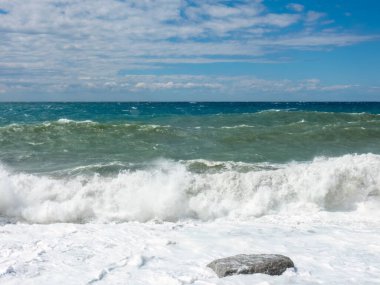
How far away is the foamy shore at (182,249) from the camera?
19.6 ft

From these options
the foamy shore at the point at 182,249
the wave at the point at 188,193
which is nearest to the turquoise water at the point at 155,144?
the wave at the point at 188,193

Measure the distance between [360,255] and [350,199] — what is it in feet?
14.9

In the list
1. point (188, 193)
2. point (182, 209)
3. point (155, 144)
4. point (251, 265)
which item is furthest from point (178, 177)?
point (155, 144)

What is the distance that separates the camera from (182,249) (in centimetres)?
724

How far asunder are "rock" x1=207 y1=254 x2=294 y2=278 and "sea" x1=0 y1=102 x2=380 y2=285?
0.41 ft

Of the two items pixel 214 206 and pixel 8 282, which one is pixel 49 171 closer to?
pixel 214 206

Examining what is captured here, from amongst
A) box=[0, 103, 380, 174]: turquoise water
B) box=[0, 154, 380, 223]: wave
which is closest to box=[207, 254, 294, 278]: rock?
box=[0, 154, 380, 223]: wave

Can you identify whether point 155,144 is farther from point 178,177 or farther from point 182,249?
point 182,249

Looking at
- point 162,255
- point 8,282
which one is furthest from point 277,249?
point 8,282

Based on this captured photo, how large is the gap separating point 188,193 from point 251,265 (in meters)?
5.58

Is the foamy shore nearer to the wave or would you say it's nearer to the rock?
the rock

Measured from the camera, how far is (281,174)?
40.1ft

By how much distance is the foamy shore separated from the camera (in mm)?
5973

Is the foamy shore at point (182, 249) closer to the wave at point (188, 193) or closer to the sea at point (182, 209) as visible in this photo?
the sea at point (182, 209)
